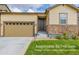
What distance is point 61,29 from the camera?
522 inches

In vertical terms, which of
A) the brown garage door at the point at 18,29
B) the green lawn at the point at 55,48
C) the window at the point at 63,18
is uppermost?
the window at the point at 63,18

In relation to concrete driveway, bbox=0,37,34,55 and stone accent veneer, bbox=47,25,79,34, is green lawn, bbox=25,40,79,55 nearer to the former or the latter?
→ concrete driveway, bbox=0,37,34,55

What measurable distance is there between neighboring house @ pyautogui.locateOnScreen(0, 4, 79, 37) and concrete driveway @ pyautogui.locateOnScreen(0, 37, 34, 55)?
0.26 metres

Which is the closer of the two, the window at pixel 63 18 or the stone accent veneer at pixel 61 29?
the stone accent veneer at pixel 61 29

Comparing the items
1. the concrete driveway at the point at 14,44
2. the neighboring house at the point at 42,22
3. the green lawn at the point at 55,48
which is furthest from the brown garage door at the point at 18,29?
the green lawn at the point at 55,48

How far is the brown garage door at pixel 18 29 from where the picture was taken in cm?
1343

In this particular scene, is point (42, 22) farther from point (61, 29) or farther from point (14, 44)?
point (14, 44)

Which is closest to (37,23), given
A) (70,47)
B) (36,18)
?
(36,18)

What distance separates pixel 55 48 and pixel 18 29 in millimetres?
2848

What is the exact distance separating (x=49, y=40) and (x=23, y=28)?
2057 mm

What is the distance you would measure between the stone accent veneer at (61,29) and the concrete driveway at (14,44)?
1128 mm

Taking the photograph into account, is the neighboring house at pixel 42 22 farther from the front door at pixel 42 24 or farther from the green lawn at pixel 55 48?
the green lawn at pixel 55 48

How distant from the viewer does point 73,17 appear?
42.9 ft

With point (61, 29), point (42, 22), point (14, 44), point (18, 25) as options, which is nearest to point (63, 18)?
point (61, 29)
